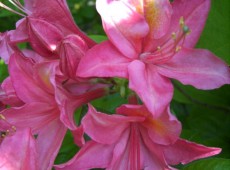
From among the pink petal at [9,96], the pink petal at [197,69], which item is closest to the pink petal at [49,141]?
the pink petal at [9,96]

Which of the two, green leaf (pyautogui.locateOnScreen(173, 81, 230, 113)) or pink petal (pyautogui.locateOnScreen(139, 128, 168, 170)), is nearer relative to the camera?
pink petal (pyautogui.locateOnScreen(139, 128, 168, 170))

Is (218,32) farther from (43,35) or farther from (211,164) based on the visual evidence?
(43,35)

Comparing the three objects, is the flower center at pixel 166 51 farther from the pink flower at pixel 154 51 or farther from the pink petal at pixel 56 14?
the pink petal at pixel 56 14

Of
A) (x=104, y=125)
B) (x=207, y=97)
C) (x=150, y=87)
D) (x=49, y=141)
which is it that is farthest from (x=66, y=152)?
(x=207, y=97)

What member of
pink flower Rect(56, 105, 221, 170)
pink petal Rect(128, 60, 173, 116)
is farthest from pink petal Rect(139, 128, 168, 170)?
pink petal Rect(128, 60, 173, 116)

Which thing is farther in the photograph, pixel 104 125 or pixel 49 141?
pixel 49 141

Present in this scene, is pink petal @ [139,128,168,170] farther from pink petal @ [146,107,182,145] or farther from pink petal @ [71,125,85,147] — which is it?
pink petal @ [71,125,85,147]
